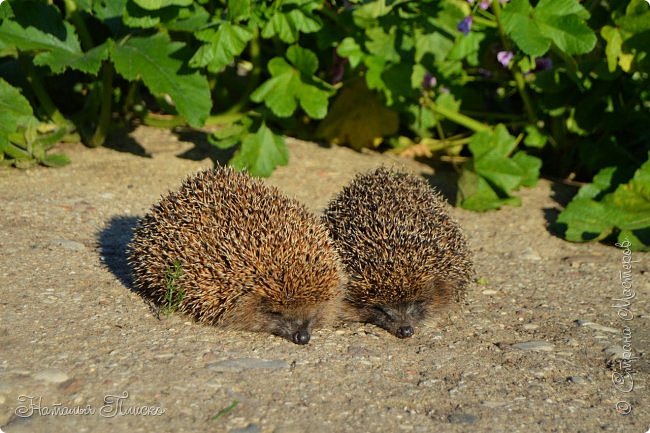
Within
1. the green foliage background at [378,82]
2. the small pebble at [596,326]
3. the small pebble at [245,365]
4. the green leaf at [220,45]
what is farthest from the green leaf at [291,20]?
the small pebble at [245,365]

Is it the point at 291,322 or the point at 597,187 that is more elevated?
the point at 597,187

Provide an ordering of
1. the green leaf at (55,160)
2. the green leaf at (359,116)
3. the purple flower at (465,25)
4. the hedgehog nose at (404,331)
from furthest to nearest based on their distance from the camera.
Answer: the green leaf at (359,116)
the green leaf at (55,160)
the purple flower at (465,25)
the hedgehog nose at (404,331)

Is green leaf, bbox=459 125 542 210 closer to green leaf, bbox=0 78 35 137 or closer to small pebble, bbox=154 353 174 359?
green leaf, bbox=0 78 35 137

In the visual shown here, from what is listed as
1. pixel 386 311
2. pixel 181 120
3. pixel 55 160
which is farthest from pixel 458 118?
pixel 55 160

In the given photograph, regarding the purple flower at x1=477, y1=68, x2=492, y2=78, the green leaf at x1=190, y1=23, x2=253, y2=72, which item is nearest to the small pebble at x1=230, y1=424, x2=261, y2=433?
the green leaf at x1=190, y1=23, x2=253, y2=72

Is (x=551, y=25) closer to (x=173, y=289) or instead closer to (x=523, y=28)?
(x=523, y=28)

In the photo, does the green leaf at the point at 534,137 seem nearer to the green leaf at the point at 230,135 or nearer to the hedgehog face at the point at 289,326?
the green leaf at the point at 230,135
